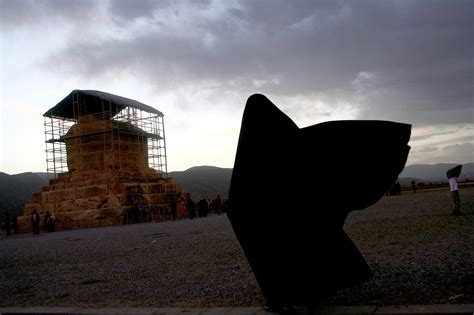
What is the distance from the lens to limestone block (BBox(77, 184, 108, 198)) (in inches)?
1363

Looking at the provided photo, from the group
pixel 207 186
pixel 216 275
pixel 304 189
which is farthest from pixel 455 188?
pixel 207 186

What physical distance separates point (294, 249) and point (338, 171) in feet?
2.96

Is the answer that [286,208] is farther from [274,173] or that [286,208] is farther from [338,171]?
[338,171]

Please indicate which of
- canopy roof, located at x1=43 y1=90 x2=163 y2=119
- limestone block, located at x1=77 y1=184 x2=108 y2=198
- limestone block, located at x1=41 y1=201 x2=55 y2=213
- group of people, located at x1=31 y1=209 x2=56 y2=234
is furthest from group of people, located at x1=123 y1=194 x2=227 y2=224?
canopy roof, located at x1=43 y1=90 x2=163 y2=119

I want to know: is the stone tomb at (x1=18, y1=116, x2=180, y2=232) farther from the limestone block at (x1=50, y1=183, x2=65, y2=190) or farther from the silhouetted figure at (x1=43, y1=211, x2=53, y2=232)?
the silhouetted figure at (x1=43, y1=211, x2=53, y2=232)

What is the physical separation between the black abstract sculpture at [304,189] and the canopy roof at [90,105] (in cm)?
3548

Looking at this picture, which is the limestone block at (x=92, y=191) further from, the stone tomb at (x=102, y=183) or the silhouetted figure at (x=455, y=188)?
the silhouetted figure at (x=455, y=188)

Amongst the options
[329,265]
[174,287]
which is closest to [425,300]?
[329,265]

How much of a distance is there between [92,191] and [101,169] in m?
3.73

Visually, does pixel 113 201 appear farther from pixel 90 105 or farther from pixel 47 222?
pixel 90 105

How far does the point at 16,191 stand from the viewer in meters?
80.9

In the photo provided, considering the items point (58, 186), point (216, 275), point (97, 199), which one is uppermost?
point (58, 186)

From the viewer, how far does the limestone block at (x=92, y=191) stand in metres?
34.6

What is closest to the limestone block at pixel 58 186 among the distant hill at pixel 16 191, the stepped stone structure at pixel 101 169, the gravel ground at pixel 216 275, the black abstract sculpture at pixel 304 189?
the stepped stone structure at pixel 101 169
